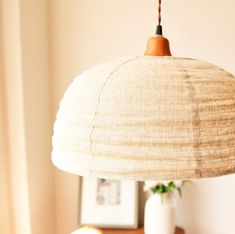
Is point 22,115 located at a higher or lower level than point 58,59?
lower

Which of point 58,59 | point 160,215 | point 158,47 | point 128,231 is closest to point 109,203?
point 128,231

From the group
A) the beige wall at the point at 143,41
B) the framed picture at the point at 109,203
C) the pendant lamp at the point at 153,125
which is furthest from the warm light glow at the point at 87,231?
the pendant lamp at the point at 153,125

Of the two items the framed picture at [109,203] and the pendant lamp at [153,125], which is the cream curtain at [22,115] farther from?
the pendant lamp at [153,125]

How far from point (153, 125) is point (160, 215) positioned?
1093 mm

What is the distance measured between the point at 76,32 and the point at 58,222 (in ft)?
3.28

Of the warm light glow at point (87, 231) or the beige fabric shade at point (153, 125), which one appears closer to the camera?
the beige fabric shade at point (153, 125)

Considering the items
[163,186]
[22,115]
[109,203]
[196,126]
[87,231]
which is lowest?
[87,231]

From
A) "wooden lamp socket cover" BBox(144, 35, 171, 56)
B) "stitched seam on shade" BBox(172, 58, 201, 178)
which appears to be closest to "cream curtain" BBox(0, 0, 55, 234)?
A: "wooden lamp socket cover" BBox(144, 35, 171, 56)

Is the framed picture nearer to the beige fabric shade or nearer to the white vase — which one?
the white vase

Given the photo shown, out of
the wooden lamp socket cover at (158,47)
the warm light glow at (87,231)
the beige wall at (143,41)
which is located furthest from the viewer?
the warm light glow at (87,231)

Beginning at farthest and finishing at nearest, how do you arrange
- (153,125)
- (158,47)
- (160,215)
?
(160,215) → (158,47) → (153,125)

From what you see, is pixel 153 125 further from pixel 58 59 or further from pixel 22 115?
pixel 58 59

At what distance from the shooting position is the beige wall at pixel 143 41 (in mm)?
1430

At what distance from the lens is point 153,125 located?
0.44 meters
